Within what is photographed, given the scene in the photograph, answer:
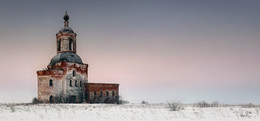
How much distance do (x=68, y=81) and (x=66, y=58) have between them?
2.92 m

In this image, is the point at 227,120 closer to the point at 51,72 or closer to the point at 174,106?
the point at 174,106

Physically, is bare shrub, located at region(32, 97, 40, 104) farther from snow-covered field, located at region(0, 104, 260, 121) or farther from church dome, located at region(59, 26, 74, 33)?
snow-covered field, located at region(0, 104, 260, 121)

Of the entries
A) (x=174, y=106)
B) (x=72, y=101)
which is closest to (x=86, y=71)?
(x=72, y=101)

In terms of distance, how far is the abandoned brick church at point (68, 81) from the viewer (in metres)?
36.8

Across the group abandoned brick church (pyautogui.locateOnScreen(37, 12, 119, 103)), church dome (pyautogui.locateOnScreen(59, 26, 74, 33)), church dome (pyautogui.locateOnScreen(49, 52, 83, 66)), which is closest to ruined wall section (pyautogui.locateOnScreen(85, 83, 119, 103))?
abandoned brick church (pyautogui.locateOnScreen(37, 12, 119, 103))

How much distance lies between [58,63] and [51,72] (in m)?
1.58

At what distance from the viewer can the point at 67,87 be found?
3738 centimetres

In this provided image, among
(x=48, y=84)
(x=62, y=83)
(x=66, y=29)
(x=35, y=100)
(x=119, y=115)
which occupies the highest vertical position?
(x=66, y=29)

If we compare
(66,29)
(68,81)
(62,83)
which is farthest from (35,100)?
(66,29)

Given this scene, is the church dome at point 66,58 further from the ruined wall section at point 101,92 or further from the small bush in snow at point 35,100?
the small bush in snow at point 35,100

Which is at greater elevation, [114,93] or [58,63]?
[58,63]

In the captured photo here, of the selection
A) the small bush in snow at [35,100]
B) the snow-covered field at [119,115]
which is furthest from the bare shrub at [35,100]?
the snow-covered field at [119,115]

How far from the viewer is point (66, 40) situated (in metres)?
39.9

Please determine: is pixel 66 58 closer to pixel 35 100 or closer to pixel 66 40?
pixel 66 40
